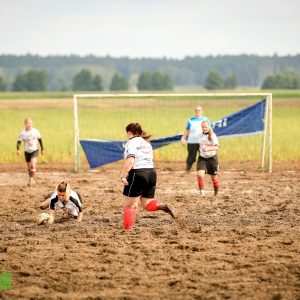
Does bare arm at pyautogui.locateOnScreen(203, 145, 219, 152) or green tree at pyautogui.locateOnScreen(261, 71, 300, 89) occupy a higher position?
bare arm at pyautogui.locateOnScreen(203, 145, 219, 152)

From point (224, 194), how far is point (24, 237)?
604 centimetres

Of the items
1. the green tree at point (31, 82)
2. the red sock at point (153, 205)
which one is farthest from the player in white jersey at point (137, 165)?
the green tree at point (31, 82)

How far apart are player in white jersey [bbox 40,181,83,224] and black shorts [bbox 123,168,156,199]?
46.2 inches

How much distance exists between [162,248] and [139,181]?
143 centimetres

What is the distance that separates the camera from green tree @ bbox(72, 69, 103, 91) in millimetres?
163375

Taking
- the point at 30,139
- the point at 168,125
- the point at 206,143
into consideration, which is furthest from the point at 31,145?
the point at 168,125

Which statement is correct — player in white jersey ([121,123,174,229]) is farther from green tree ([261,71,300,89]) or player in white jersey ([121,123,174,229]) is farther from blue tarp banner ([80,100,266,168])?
green tree ([261,71,300,89])

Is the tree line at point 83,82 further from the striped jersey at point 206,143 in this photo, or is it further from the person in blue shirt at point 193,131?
the striped jersey at point 206,143

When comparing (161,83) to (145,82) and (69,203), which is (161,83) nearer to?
(145,82)

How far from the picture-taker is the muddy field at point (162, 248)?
9195 mm

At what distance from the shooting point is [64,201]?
1347cm

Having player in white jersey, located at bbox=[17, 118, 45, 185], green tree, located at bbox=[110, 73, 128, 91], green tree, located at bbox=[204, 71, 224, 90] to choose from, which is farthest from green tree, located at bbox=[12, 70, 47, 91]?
player in white jersey, located at bbox=[17, 118, 45, 185]

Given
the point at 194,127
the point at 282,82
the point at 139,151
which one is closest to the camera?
the point at 139,151

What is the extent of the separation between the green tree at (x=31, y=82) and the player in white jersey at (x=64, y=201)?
149640mm
